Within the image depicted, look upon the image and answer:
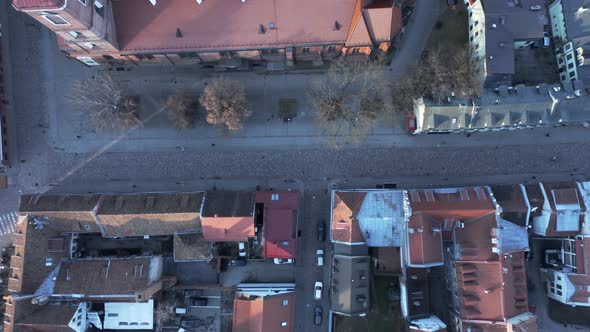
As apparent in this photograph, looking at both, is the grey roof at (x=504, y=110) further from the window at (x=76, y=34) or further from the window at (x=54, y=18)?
Answer: the window at (x=54, y=18)

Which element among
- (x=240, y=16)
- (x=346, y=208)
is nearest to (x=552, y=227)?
(x=346, y=208)

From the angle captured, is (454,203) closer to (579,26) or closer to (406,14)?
(406,14)

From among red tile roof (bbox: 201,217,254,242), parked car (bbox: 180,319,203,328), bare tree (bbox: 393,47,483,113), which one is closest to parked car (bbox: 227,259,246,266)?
red tile roof (bbox: 201,217,254,242)

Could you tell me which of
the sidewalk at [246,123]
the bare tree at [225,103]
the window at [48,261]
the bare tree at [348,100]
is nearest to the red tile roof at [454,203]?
the sidewalk at [246,123]

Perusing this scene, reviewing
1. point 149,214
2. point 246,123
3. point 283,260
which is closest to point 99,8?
point 246,123

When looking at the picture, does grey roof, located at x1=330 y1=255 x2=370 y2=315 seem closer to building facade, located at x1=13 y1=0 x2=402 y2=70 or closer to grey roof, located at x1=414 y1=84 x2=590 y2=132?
grey roof, located at x1=414 y1=84 x2=590 y2=132
